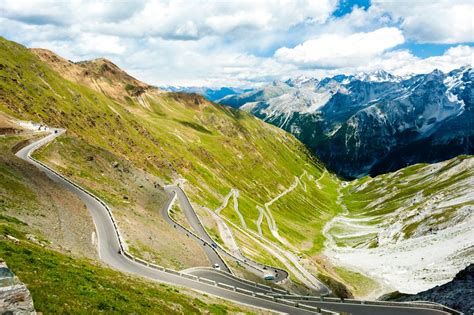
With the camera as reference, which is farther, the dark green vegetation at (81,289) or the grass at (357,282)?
the grass at (357,282)

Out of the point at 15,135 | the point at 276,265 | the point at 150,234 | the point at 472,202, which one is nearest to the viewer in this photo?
the point at 150,234

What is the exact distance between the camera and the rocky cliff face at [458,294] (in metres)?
45.9

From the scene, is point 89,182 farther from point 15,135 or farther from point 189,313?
point 189,313

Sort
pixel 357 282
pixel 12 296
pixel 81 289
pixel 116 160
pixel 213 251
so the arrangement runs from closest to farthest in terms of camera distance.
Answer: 1. pixel 12 296
2. pixel 81 289
3. pixel 213 251
4. pixel 357 282
5. pixel 116 160

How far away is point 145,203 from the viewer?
98.6 metres

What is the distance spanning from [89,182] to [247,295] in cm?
4805

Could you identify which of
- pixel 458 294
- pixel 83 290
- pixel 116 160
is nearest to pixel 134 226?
pixel 83 290

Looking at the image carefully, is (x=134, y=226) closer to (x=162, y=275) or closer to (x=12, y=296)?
(x=162, y=275)

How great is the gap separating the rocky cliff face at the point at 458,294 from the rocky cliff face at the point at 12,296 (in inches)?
1787

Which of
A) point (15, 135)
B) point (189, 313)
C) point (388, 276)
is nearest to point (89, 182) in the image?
point (15, 135)

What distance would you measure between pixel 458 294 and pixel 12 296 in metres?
51.7

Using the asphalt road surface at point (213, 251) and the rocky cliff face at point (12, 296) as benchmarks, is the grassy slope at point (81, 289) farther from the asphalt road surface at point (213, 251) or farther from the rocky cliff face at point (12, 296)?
the asphalt road surface at point (213, 251)

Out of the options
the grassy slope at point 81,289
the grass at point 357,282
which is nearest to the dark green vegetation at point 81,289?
the grassy slope at point 81,289

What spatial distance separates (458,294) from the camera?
49.8m
